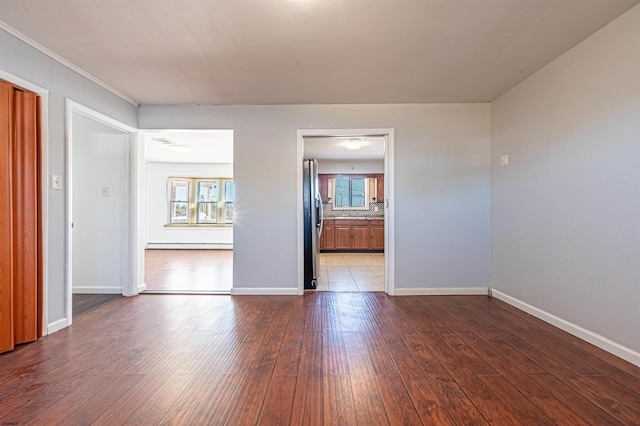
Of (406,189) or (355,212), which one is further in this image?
(355,212)

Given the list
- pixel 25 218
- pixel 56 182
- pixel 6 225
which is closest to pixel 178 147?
pixel 56 182

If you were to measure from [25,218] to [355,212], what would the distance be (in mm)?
6447

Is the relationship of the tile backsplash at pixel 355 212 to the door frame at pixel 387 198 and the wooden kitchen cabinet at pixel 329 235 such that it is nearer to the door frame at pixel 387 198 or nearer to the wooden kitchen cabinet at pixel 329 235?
the wooden kitchen cabinet at pixel 329 235

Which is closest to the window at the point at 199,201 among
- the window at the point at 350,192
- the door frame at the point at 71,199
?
the window at the point at 350,192

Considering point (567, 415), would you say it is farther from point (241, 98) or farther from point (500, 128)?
point (241, 98)

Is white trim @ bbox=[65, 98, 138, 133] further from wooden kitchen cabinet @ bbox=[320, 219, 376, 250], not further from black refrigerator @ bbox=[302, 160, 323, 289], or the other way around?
wooden kitchen cabinet @ bbox=[320, 219, 376, 250]

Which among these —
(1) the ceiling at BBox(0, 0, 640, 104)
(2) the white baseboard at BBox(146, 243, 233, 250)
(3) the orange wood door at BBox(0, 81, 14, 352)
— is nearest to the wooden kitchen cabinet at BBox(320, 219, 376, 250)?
(2) the white baseboard at BBox(146, 243, 233, 250)

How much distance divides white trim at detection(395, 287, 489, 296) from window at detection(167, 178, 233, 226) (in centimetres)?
578

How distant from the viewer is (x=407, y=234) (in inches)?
146

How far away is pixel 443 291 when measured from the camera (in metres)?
3.70

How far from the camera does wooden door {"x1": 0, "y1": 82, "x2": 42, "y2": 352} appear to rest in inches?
86.5

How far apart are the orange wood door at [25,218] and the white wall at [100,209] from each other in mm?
1305

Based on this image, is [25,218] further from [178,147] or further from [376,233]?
[376,233]

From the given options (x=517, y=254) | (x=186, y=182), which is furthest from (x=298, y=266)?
(x=186, y=182)
